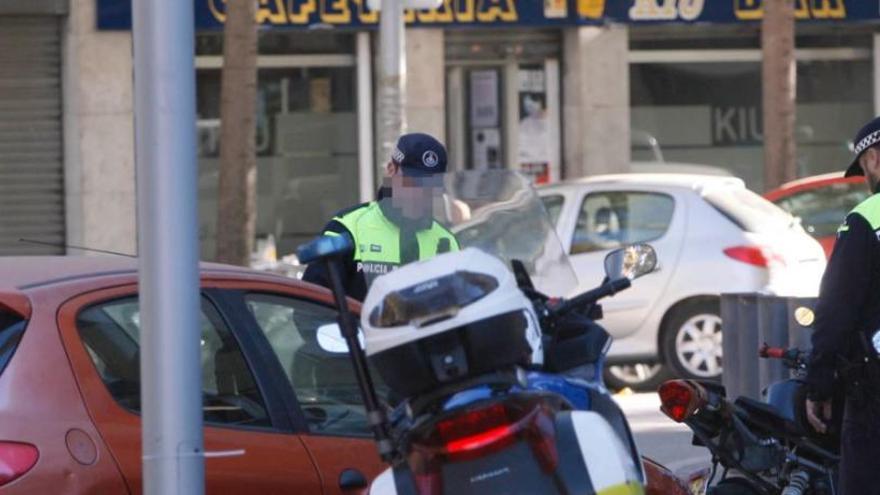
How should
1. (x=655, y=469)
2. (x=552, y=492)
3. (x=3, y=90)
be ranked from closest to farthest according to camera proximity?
(x=552, y=492)
(x=655, y=469)
(x=3, y=90)

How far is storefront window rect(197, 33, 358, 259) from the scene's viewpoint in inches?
711

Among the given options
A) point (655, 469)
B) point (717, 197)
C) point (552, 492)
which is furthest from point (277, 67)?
point (552, 492)

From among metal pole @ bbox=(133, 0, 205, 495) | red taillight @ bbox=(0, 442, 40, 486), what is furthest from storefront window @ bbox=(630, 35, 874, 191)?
metal pole @ bbox=(133, 0, 205, 495)

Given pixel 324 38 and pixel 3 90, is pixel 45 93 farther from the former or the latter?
pixel 324 38

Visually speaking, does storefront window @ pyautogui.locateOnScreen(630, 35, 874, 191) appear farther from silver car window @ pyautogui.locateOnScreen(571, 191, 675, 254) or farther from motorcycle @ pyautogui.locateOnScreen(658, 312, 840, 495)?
motorcycle @ pyautogui.locateOnScreen(658, 312, 840, 495)

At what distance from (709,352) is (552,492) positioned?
384 inches

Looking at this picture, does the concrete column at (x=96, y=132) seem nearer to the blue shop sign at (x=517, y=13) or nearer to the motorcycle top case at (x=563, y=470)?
the blue shop sign at (x=517, y=13)

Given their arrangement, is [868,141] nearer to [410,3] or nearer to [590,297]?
[590,297]

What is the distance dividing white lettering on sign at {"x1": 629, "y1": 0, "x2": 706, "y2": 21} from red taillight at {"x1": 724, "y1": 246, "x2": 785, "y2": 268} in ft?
18.3

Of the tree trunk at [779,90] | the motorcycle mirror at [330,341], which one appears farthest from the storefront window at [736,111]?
the motorcycle mirror at [330,341]

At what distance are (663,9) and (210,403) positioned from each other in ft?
44.5

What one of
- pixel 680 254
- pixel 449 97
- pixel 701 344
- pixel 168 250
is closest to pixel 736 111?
pixel 449 97

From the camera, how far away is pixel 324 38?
59.1 ft

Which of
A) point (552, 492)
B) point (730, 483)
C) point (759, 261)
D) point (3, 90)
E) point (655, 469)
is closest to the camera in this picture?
point (552, 492)
